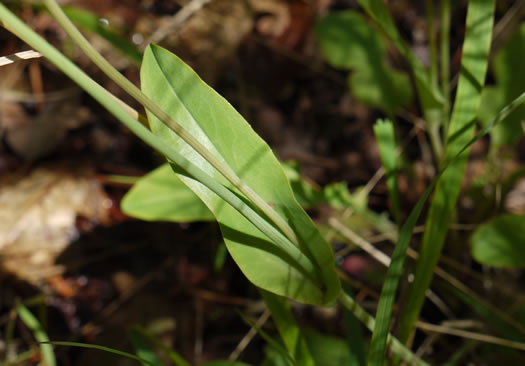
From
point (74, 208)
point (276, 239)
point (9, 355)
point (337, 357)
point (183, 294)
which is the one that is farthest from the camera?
point (74, 208)

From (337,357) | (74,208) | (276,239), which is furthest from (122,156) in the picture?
(276,239)

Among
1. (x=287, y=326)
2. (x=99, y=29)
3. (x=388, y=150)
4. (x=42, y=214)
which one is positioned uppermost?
(x=99, y=29)

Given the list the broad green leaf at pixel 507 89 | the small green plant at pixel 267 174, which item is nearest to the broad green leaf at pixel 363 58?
the broad green leaf at pixel 507 89

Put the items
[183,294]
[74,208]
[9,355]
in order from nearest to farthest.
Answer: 1. [9,355]
2. [183,294]
3. [74,208]

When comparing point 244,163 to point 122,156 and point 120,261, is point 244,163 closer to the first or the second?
point 120,261

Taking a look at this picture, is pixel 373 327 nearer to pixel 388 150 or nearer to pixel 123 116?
pixel 388 150


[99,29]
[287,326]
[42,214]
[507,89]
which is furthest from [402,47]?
[42,214]
